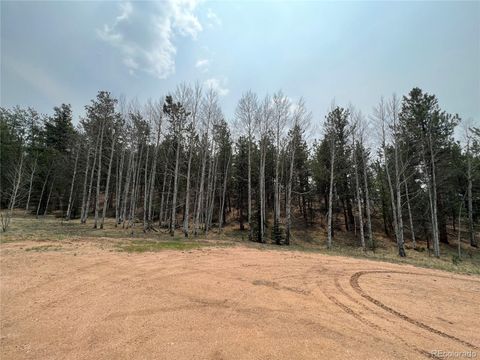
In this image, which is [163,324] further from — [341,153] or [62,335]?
[341,153]

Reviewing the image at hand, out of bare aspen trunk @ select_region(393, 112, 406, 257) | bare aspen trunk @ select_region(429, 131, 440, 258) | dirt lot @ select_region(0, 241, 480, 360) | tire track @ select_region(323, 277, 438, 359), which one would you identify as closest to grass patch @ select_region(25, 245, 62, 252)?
dirt lot @ select_region(0, 241, 480, 360)

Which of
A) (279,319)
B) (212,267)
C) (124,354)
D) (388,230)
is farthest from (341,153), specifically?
(124,354)

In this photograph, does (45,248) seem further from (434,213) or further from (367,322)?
(434,213)

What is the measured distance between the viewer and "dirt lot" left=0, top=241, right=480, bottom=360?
374 cm

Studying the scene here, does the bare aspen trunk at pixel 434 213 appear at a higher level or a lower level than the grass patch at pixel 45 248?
higher

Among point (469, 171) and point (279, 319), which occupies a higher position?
point (469, 171)

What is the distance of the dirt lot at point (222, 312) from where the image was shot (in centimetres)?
374

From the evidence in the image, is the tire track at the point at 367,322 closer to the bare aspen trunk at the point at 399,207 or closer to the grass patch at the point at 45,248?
the grass patch at the point at 45,248

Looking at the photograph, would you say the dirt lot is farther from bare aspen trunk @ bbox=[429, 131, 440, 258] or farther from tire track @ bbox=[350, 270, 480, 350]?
bare aspen trunk @ bbox=[429, 131, 440, 258]

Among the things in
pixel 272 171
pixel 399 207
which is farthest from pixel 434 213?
pixel 272 171

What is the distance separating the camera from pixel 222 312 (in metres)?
4.89

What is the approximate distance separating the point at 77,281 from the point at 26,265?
295cm

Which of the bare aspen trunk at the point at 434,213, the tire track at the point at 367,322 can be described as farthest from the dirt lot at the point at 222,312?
the bare aspen trunk at the point at 434,213

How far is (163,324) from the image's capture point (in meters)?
4.39
